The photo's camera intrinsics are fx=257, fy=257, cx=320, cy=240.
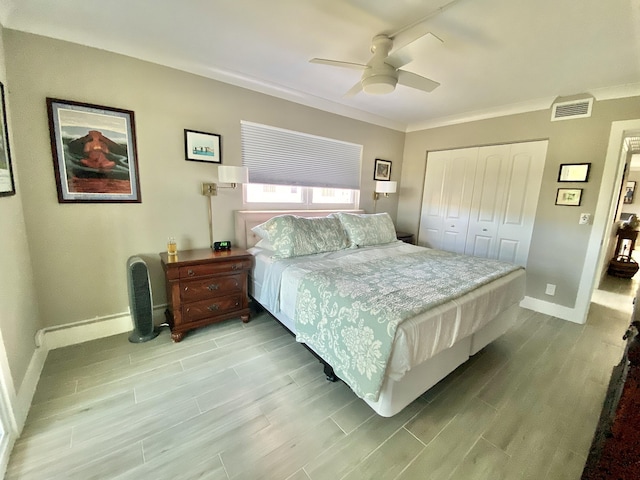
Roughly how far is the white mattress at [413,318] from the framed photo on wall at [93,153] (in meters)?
1.33

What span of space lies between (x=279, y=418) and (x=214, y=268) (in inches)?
53.6

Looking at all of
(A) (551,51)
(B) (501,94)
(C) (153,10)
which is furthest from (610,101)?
(C) (153,10)

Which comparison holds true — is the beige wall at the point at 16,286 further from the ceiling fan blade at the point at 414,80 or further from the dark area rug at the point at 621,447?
the ceiling fan blade at the point at 414,80

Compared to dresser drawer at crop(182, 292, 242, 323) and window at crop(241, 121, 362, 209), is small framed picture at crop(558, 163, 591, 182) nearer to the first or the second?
window at crop(241, 121, 362, 209)

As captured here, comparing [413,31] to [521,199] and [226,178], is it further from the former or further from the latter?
[521,199]

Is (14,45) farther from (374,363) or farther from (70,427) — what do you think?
(374,363)

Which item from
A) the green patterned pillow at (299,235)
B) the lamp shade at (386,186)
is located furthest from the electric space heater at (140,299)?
the lamp shade at (386,186)

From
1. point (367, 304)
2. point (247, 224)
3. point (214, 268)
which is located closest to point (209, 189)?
point (247, 224)

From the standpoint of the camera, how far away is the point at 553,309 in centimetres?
313

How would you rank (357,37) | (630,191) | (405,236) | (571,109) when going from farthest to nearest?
(630,191)
(405,236)
(571,109)
(357,37)

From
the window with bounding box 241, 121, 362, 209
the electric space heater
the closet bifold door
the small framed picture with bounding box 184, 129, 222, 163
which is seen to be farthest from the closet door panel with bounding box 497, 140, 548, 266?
the electric space heater

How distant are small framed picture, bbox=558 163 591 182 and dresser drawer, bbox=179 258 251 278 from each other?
365 centimetres

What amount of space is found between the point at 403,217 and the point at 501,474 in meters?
3.73

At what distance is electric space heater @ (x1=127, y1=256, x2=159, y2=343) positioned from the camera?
2158 millimetres
